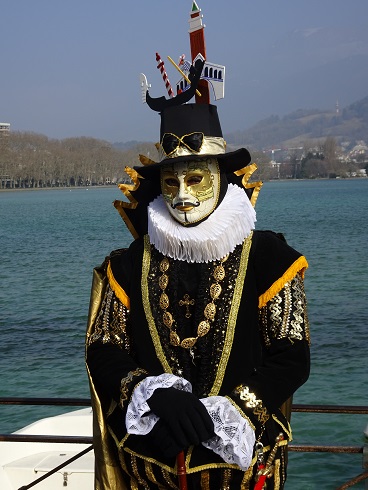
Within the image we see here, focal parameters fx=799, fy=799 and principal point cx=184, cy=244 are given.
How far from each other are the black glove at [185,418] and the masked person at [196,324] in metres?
0.04

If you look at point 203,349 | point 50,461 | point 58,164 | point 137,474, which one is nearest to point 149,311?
point 203,349

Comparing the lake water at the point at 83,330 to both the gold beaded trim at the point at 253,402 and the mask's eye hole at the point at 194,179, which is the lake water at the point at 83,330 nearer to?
the gold beaded trim at the point at 253,402

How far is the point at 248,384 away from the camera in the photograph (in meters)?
2.82

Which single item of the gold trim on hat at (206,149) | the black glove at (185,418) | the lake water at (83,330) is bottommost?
the lake water at (83,330)

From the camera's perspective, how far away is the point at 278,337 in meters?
2.92

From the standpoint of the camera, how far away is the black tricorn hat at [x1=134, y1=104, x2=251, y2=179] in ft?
10.00

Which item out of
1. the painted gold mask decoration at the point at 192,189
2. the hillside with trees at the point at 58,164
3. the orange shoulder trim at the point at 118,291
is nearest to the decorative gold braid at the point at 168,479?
the orange shoulder trim at the point at 118,291

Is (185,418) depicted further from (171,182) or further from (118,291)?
(171,182)

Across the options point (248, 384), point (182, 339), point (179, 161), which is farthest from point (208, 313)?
point (179, 161)

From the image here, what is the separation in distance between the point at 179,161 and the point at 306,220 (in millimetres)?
55236

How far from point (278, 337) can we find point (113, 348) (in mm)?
624

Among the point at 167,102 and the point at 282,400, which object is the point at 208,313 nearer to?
the point at 282,400

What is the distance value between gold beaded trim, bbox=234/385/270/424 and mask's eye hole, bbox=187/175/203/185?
802 mm

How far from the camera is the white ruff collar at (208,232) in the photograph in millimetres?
3055
